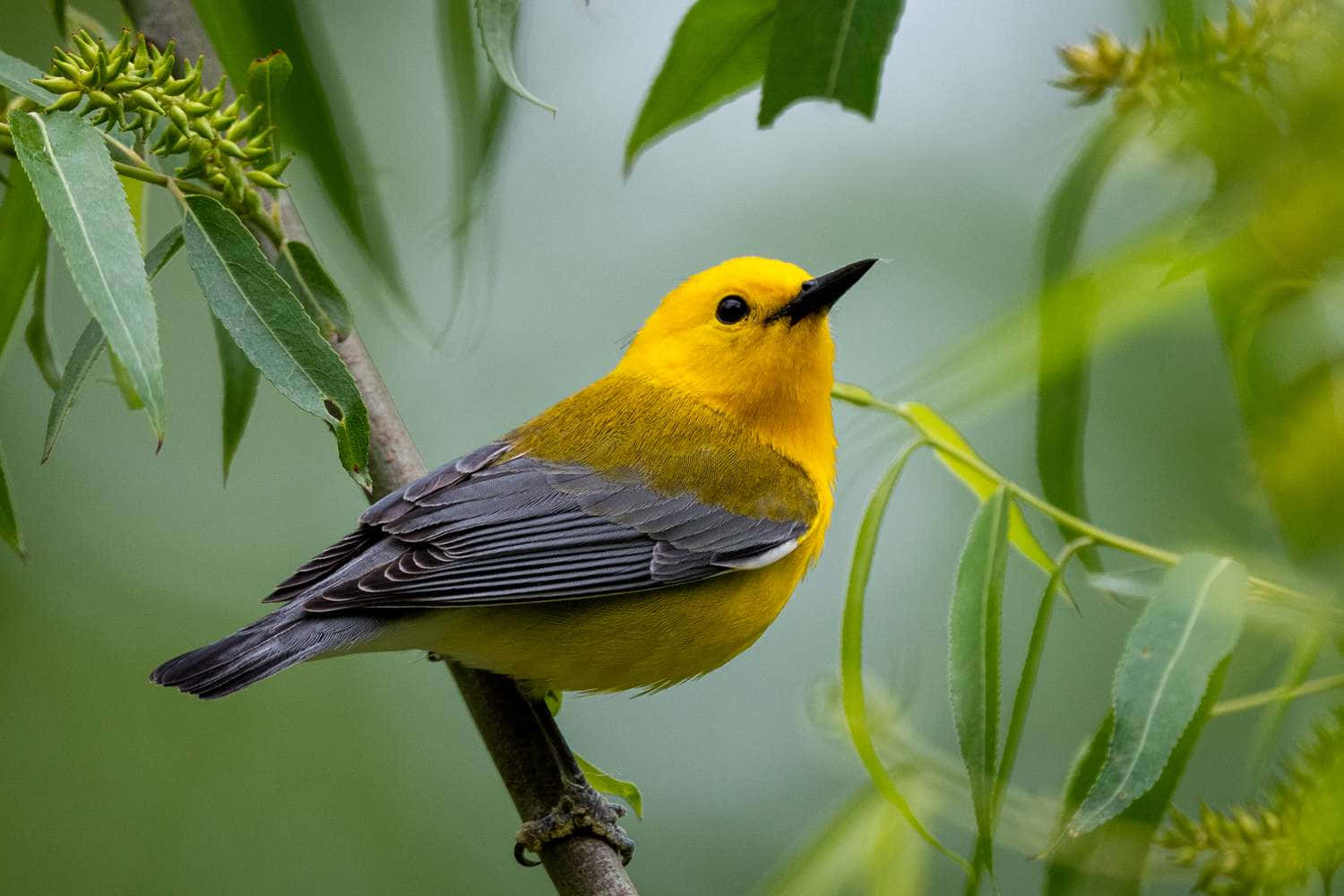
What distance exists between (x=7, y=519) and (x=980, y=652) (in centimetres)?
161

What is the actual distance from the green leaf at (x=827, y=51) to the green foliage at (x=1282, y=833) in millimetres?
1200

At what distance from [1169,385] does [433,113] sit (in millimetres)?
4467

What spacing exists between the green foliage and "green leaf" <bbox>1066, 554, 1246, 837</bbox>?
15 centimetres

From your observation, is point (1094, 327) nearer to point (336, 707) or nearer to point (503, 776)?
point (503, 776)

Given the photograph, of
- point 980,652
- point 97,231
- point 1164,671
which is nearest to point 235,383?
point 97,231

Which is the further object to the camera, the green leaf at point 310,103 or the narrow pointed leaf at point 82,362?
the green leaf at point 310,103

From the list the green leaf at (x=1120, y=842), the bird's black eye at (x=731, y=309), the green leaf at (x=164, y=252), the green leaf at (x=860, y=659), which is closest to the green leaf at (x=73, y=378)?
the green leaf at (x=164, y=252)

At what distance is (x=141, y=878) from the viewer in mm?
6840

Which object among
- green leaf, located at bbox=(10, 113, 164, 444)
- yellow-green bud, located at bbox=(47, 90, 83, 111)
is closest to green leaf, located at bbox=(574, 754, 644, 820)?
green leaf, located at bbox=(10, 113, 164, 444)

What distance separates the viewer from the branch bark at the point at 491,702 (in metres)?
2.40

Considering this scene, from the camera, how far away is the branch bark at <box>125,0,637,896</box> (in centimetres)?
240

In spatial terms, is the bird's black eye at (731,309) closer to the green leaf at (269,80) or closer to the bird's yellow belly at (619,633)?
the bird's yellow belly at (619,633)

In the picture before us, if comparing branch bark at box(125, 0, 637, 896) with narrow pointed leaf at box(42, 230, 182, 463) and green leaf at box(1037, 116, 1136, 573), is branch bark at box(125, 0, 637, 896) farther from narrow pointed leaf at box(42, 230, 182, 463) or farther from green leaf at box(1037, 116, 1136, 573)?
green leaf at box(1037, 116, 1136, 573)

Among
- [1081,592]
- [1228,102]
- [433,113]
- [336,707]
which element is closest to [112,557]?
[336,707]
